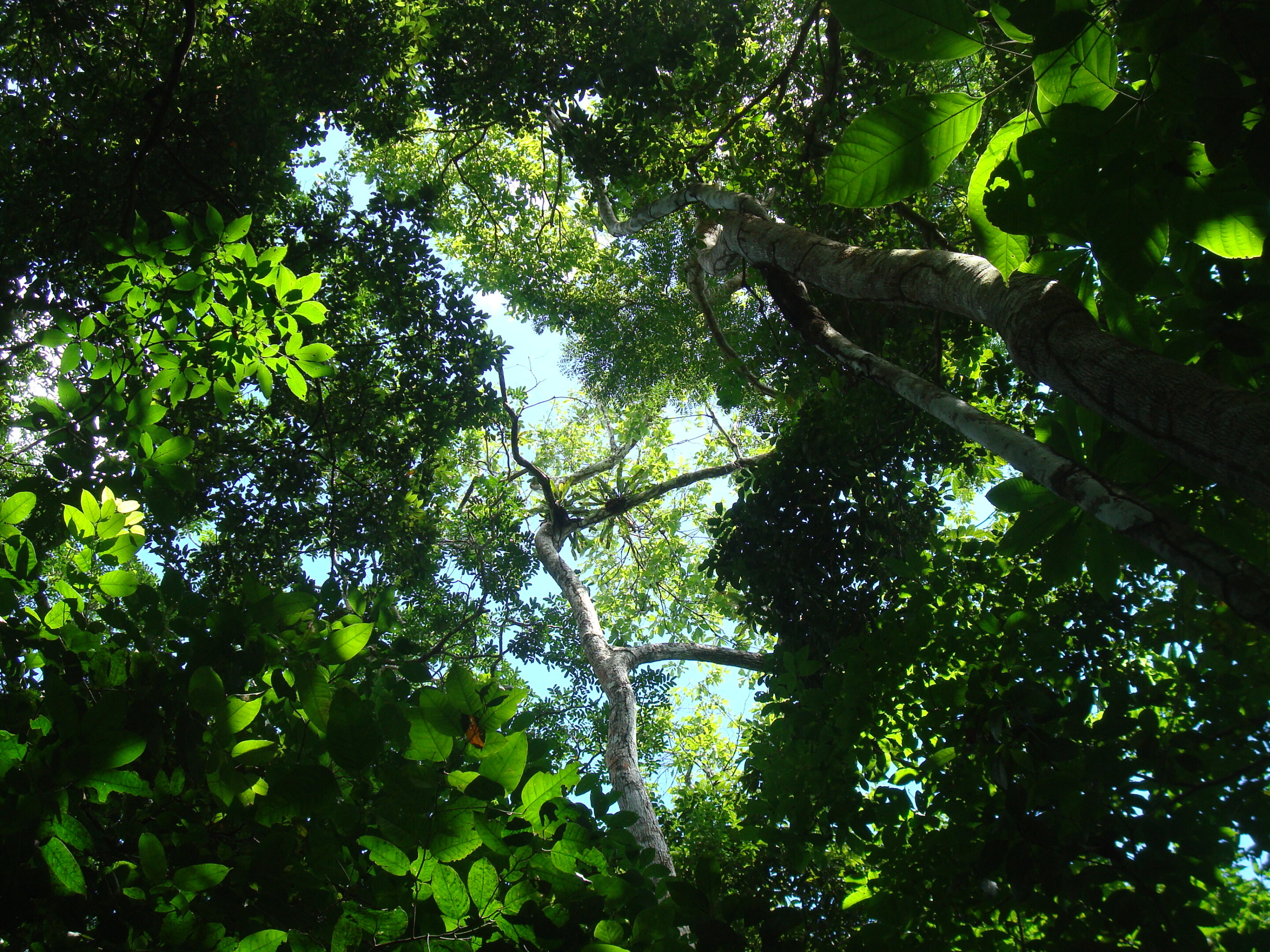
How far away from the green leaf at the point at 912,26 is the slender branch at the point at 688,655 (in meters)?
6.96

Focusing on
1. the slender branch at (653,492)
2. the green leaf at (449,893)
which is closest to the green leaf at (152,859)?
the green leaf at (449,893)

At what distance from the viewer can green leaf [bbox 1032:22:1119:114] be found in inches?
48.2

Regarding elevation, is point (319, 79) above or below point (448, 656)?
above

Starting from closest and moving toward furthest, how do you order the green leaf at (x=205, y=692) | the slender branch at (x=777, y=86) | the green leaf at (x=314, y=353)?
the green leaf at (x=205, y=692)
the green leaf at (x=314, y=353)
the slender branch at (x=777, y=86)

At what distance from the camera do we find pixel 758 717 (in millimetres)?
8031

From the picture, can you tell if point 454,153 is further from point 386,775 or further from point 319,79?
point 386,775

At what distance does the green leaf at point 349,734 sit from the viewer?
122 centimetres

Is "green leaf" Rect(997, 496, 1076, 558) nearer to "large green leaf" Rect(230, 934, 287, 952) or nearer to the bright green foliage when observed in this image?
the bright green foliage

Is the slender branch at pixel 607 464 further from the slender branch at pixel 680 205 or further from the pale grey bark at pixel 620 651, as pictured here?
the slender branch at pixel 680 205

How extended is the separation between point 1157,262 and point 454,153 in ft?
33.2

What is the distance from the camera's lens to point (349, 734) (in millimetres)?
1237

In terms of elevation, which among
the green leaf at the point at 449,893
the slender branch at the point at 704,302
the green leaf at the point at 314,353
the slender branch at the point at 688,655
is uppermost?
the slender branch at the point at 704,302

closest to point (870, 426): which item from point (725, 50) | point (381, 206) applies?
point (725, 50)

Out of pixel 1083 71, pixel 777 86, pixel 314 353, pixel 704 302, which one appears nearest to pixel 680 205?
pixel 777 86
